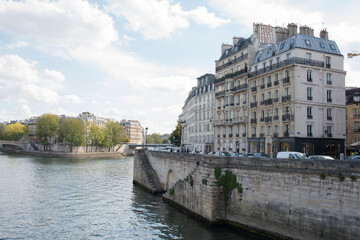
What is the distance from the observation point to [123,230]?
21141 mm

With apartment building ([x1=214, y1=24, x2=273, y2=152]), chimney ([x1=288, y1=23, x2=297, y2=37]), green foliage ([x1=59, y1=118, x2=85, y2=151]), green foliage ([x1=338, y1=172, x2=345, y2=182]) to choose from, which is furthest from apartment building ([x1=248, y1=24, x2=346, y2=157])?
green foliage ([x1=59, y1=118, x2=85, y2=151])

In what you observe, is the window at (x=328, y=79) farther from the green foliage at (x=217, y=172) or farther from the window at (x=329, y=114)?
the green foliage at (x=217, y=172)

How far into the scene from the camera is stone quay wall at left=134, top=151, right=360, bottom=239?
49.1 feet

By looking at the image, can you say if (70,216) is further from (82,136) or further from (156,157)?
(82,136)

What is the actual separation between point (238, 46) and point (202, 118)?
56.2 feet

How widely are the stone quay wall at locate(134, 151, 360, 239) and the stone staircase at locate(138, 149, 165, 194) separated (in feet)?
29.7

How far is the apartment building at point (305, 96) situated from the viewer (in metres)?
37.1

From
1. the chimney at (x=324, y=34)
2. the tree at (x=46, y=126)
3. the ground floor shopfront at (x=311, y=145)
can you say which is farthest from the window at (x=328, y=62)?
the tree at (x=46, y=126)

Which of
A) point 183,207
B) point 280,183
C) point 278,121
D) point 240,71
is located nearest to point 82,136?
point 240,71

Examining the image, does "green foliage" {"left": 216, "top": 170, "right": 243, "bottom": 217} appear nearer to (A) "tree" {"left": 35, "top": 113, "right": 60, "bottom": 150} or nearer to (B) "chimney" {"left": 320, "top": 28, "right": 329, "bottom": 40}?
(B) "chimney" {"left": 320, "top": 28, "right": 329, "bottom": 40}

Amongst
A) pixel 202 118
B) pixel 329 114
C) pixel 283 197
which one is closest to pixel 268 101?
pixel 329 114

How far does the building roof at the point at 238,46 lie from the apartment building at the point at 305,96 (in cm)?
640

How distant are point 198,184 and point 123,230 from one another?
5.90 metres

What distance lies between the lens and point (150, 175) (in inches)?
1486
